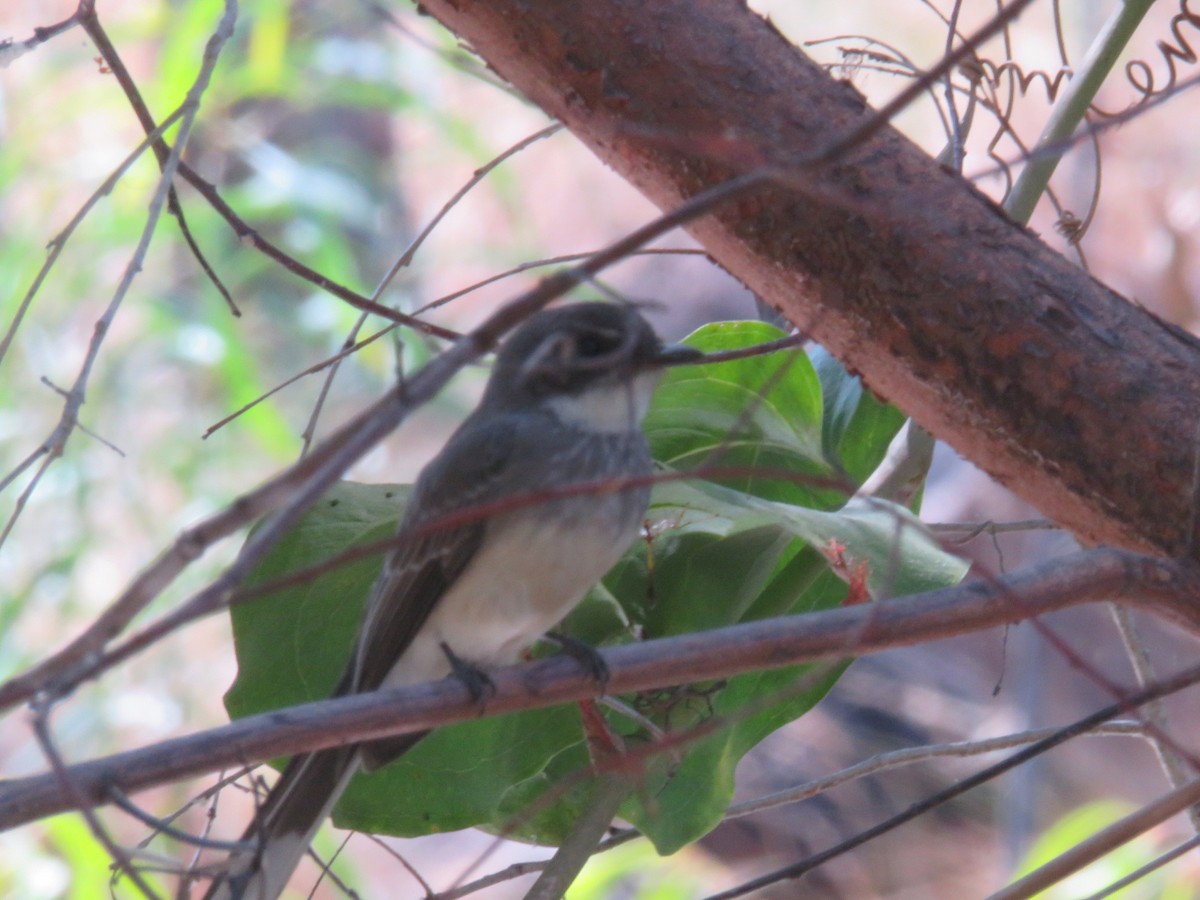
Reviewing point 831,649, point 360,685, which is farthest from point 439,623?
point 831,649

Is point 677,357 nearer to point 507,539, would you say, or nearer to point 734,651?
point 507,539

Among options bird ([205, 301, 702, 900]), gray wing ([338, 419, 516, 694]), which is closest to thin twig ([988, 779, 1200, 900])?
bird ([205, 301, 702, 900])

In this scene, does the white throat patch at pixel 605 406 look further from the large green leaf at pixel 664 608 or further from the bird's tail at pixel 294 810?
the bird's tail at pixel 294 810

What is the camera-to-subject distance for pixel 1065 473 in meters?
1.95

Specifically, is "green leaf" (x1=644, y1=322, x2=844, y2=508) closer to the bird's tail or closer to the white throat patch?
the white throat patch

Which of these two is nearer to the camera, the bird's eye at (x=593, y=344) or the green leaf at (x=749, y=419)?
the bird's eye at (x=593, y=344)

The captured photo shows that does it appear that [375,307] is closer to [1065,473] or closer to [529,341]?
[529,341]

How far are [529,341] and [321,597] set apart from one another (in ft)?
1.99

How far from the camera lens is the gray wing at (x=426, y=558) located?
7.49 feet

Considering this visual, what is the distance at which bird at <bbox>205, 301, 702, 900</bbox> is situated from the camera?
214cm

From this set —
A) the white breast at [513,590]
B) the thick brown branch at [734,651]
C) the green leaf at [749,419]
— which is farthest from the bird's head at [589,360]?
the thick brown branch at [734,651]

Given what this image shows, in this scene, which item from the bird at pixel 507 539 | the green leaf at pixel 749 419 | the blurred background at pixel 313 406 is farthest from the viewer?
the blurred background at pixel 313 406

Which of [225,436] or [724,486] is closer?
[724,486]

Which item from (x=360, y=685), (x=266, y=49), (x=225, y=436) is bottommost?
(x=360, y=685)
